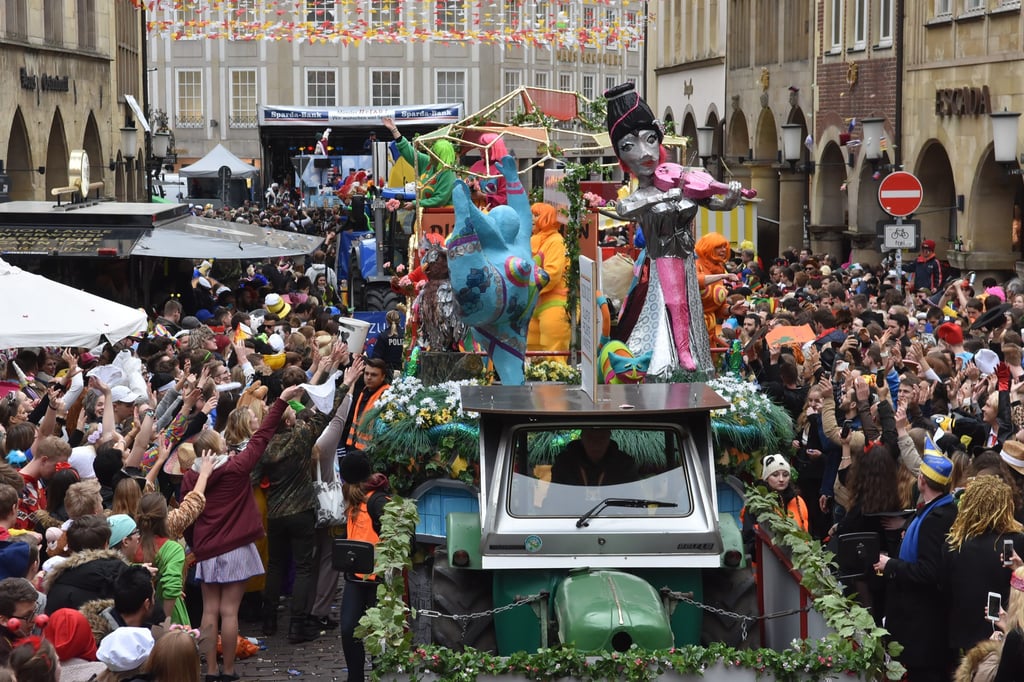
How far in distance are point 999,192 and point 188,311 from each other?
1221 centimetres

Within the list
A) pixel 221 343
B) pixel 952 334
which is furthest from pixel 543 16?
pixel 952 334

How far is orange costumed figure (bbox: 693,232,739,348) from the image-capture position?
13250mm

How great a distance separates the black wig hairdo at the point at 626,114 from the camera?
38.2 ft

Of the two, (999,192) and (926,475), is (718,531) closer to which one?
(926,475)

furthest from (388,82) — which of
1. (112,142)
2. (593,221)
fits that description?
(593,221)

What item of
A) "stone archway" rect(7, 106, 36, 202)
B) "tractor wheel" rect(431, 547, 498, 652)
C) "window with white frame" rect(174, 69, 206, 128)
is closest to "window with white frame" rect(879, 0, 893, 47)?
"stone archway" rect(7, 106, 36, 202)

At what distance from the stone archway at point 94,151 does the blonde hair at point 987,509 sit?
119 ft

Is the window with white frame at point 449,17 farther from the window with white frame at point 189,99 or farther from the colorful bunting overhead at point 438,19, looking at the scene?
the window with white frame at point 189,99

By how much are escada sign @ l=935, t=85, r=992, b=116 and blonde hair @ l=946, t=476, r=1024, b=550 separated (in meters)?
18.5

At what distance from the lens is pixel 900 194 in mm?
18047

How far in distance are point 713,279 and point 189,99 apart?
2385 inches

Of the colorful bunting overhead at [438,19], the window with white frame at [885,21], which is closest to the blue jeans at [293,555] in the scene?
the window with white frame at [885,21]

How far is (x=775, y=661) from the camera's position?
6.42m

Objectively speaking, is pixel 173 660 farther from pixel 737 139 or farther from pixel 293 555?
pixel 737 139
